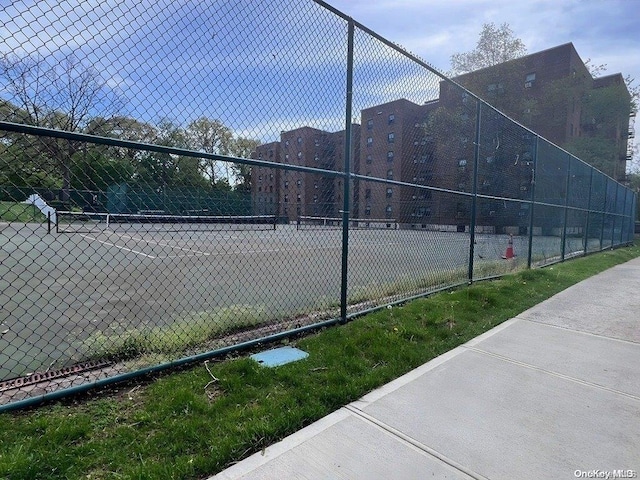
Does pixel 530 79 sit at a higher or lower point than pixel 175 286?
higher

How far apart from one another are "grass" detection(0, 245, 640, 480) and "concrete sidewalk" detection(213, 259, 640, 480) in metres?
0.14

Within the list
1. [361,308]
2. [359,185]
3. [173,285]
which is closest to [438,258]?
[359,185]

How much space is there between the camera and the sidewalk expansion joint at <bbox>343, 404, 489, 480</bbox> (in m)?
1.94

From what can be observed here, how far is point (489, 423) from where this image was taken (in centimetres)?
238

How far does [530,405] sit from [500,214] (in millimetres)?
6895

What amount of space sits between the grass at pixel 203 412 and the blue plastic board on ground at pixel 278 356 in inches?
4.1

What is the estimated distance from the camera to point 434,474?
75.3 inches

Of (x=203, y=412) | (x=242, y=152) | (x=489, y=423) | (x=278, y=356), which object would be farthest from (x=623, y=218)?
(x=203, y=412)

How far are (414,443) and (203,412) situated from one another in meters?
1.31

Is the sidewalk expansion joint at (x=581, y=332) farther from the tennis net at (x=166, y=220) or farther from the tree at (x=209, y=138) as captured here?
the tree at (x=209, y=138)

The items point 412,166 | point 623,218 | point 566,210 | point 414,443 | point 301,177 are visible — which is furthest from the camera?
point 623,218

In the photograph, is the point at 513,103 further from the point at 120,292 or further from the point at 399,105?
the point at 120,292

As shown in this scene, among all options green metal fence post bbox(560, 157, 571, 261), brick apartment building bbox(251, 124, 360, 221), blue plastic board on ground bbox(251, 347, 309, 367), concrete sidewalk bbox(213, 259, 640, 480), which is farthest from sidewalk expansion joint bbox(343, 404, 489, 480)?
green metal fence post bbox(560, 157, 571, 261)

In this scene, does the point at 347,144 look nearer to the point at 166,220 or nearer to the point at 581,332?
the point at 166,220
